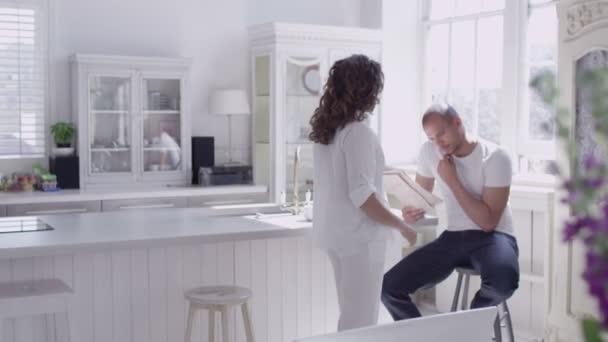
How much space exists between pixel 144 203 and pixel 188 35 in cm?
149

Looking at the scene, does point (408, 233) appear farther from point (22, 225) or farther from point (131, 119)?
point (131, 119)

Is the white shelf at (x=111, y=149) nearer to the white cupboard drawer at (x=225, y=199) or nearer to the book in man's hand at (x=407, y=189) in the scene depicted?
the white cupboard drawer at (x=225, y=199)

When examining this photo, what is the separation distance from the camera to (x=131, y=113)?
217 inches

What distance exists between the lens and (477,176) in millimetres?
3627

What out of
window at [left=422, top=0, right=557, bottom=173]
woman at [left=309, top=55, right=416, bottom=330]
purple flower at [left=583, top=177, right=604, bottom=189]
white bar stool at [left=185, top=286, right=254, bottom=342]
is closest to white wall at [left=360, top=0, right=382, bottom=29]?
window at [left=422, top=0, right=557, bottom=173]

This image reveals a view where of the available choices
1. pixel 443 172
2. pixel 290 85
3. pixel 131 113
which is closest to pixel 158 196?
pixel 131 113

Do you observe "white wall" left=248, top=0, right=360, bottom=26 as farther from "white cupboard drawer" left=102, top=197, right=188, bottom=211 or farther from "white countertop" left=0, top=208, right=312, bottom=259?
"white countertop" left=0, top=208, right=312, bottom=259

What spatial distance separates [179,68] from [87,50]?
2.26ft

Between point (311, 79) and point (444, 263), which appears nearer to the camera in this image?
point (444, 263)

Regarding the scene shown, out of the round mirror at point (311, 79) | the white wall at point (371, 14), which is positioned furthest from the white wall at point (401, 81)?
the round mirror at point (311, 79)

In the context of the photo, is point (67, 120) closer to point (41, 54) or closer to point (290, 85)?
point (41, 54)

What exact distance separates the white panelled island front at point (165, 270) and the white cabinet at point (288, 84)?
1.95m

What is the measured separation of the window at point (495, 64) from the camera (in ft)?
17.4

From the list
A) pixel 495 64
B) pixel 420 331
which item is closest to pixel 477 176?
pixel 495 64
